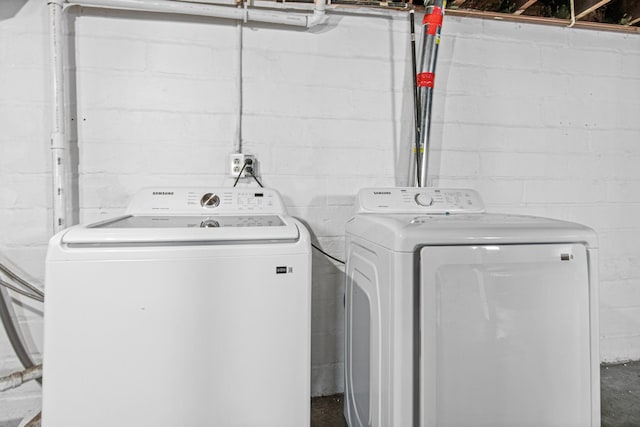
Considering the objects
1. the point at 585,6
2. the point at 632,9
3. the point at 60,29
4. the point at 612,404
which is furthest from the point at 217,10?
the point at 612,404

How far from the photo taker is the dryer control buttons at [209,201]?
144cm

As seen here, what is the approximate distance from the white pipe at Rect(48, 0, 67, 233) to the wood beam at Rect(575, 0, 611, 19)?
98.9 inches

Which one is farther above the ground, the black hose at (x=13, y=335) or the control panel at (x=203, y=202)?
the control panel at (x=203, y=202)

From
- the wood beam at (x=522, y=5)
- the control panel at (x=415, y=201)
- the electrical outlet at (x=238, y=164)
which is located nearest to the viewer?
the control panel at (x=415, y=201)

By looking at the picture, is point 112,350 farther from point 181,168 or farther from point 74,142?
point 74,142

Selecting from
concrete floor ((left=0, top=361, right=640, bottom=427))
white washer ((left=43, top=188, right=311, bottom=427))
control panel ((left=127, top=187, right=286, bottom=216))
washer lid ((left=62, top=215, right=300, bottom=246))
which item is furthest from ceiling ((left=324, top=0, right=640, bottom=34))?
concrete floor ((left=0, top=361, right=640, bottom=427))

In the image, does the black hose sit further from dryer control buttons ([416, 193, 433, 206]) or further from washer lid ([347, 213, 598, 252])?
dryer control buttons ([416, 193, 433, 206])

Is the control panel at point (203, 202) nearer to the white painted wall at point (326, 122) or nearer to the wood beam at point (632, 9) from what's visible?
the white painted wall at point (326, 122)

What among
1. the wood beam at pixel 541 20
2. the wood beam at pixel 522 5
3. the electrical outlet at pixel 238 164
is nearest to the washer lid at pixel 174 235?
the electrical outlet at pixel 238 164

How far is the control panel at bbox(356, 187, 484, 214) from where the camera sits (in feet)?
5.03

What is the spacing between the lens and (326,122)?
177 cm

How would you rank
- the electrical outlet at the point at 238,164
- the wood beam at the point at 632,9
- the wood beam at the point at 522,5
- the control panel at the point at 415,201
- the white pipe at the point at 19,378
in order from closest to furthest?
the white pipe at the point at 19,378 → the control panel at the point at 415,201 → the electrical outlet at the point at 238,164 → the wood beam at the point at 522,5 → the wood beam at the point at 632,9

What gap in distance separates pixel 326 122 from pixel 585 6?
152 centimetres

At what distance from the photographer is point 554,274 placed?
106 centimetres
